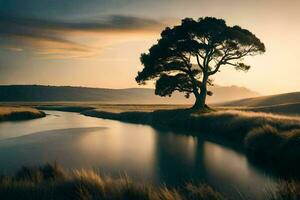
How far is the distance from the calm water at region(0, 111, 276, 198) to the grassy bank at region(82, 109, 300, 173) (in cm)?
143

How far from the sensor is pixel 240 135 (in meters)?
31.4

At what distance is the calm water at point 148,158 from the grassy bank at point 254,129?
143 cm

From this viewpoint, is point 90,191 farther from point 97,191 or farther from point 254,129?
point 254,129

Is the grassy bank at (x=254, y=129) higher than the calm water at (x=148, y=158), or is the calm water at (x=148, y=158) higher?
the grassy bank at (x=254, y=129)

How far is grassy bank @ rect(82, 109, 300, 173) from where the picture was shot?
2122 cm

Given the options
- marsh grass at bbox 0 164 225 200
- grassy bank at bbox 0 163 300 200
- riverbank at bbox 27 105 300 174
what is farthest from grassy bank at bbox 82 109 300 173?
marsh grass at bbox 0 164 225 200

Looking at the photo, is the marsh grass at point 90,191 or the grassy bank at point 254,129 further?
the grassy bank at point 254,129

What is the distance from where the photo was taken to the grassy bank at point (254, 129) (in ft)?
69.6

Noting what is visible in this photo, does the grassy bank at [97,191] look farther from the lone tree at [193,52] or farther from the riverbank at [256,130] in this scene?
the lone tree at [193,52]

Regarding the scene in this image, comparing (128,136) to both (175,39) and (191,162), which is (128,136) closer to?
(191,162)

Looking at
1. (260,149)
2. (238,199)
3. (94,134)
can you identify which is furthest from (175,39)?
(238,199)

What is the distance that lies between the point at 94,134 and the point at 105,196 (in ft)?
93.4

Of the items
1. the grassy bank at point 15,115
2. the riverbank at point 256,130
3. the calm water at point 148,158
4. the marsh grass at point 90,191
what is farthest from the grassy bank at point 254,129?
the grassy bank at point 15,115

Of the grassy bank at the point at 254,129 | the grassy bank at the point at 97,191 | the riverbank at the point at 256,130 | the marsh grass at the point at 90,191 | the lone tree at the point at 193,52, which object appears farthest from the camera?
the lone tree at the point at 193,52
